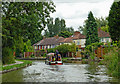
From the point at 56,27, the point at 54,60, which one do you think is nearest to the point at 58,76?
the point at 54,60

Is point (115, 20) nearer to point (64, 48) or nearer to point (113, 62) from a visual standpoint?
point (113, 62)

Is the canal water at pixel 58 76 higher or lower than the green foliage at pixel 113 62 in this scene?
lower

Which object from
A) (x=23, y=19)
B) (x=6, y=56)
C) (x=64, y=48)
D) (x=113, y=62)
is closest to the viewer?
(x=113, y=62)

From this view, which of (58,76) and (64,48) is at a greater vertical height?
(64,48)

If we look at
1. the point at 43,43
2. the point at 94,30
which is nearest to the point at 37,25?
the point at 94,30

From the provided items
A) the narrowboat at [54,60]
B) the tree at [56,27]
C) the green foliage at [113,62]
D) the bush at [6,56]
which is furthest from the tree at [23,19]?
the tree at [56,27]

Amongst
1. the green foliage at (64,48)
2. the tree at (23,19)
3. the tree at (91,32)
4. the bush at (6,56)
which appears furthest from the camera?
the green foliage at (64,48)

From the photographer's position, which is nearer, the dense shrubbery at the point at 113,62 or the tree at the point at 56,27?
the dense shrubbery at the point at 113,62

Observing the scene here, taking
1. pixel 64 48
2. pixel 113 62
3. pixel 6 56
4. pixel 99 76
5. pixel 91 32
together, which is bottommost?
pixel 99 76

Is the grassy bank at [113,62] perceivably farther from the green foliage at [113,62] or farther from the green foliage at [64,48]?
the green foliage at [64,48]

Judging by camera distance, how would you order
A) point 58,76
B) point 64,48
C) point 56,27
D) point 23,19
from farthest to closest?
1. point 56,27
2. point 64,48
3. point 23,19
4. point 58,76

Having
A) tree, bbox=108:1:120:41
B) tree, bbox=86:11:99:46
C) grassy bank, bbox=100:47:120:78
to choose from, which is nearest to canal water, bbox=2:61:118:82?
grassy bank, bbox=100:47:120:78

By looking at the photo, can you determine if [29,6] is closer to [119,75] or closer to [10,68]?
[10,68]

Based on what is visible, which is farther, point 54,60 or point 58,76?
point 54,60
